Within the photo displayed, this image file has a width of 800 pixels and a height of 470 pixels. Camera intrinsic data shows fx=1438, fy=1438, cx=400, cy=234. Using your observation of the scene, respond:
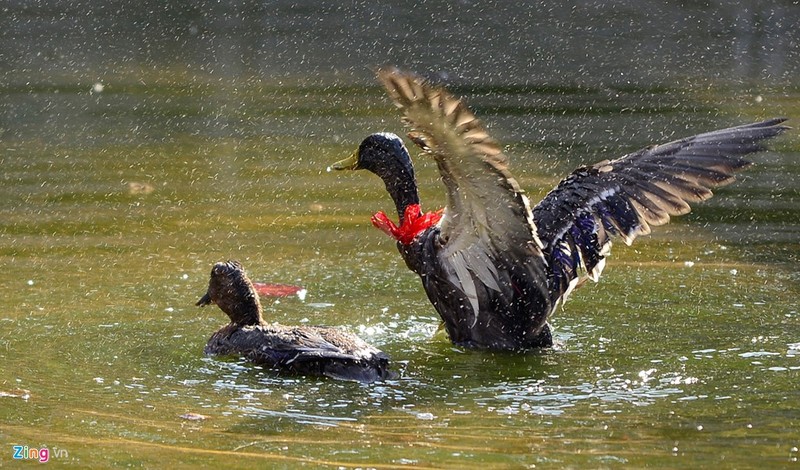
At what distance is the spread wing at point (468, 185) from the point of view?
597cm

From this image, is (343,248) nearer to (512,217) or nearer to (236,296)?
(236,296)

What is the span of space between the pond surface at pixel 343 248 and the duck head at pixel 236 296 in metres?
0.30

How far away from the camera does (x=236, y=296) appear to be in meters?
7.44

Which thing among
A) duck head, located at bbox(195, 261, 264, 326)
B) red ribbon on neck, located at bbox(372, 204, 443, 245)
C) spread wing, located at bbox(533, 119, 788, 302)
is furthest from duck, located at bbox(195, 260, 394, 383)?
spread wing, located at bbox(533, 119, 788, 302)

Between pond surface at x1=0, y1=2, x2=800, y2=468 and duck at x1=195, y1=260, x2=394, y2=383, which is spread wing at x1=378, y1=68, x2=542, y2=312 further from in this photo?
duck at x1=195, y1=260, x2=394, y2=383

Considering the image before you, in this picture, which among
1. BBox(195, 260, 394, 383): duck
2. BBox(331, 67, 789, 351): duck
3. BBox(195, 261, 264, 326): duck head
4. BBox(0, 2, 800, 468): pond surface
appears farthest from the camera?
BBox(195, 261, 264, 326): duck head

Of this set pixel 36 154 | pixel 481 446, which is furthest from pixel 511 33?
pixel 481 446

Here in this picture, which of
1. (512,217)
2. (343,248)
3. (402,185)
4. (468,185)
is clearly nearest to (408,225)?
(402,185)

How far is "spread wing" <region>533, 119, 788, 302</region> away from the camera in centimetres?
754

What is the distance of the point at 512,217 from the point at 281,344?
1.27m

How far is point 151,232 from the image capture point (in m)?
10.0

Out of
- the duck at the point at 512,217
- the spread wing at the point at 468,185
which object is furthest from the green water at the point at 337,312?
the spread wing at the point at 468,185

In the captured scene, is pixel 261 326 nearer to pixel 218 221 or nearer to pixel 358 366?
pixel 358 366

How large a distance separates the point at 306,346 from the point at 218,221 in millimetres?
3651
